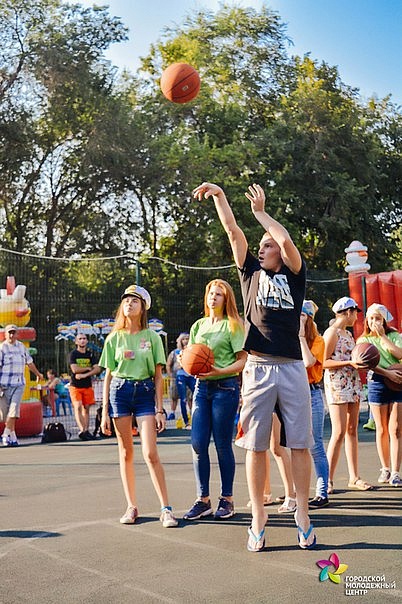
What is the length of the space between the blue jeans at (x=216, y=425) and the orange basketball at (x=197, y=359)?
257 mm

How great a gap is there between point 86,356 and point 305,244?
79.4 ft

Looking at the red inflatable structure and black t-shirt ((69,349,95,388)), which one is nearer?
black t-shirt ((69,349,95,388))

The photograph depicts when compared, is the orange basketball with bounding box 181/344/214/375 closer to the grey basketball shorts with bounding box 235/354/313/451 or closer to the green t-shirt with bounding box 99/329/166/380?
the green t-shirt with bounding box 99/329/166/380

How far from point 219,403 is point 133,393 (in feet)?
2.36

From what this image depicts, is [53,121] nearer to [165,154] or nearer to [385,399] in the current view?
[165,154]

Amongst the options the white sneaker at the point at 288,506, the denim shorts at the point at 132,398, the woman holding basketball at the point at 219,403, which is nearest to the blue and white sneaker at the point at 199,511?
the woman holding basketball at the point at 219,403

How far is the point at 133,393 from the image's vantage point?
21.1 feet

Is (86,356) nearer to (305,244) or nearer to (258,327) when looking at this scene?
(258,327)

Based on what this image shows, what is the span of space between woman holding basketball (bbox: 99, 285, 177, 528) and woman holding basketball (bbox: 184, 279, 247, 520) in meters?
0.37

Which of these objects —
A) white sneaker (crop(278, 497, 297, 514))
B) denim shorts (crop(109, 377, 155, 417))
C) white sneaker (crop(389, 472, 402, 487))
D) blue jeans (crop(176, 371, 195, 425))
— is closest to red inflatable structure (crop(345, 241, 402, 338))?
blue jeans (crop(176, 371, 195, 425))

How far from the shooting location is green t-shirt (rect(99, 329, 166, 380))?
648 centimetres

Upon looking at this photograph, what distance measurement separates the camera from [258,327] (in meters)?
5.57

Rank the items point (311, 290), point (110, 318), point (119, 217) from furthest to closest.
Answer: point (119, 217) → point (311, 290) → point (110, 318)

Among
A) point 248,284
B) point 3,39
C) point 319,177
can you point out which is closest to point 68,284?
point 248,284
